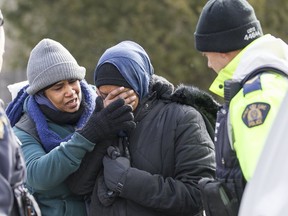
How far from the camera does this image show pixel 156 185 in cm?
405

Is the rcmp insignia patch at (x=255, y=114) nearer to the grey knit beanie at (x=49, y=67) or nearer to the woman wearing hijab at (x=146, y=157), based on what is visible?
the woman wearing hijab at (x=146, y=157)

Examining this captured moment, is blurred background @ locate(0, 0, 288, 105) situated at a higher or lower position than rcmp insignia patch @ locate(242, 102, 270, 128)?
lower

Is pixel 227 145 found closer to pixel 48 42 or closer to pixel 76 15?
pixel 48 42

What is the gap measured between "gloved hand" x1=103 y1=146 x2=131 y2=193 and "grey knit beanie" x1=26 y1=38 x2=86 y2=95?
569 millimetres

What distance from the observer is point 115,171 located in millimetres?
4090

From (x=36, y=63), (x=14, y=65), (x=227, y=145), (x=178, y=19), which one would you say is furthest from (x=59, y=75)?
(x=14, y=65)

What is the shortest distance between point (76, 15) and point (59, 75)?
37.8ft

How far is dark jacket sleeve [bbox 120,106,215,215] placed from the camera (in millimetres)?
4043

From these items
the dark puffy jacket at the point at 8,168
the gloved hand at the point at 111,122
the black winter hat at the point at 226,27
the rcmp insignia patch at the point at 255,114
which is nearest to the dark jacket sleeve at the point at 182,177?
the gloved hand at the point at 111,122

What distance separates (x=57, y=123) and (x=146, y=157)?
605mm

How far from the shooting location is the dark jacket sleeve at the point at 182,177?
159 inches

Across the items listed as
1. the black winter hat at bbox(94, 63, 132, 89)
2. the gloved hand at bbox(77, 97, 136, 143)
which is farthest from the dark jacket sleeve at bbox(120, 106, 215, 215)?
the black winter hat at bbox(94, 63, 132, 89)

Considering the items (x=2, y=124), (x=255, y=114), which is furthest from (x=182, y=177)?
(x=2, y=124)

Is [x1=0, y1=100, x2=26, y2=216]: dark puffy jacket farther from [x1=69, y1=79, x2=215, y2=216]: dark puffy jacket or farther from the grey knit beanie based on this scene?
the grey knit beanie
